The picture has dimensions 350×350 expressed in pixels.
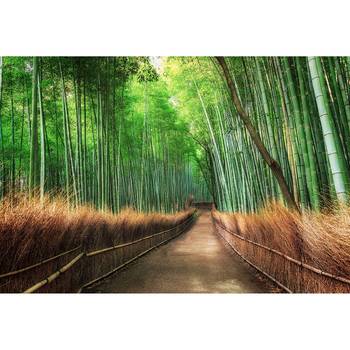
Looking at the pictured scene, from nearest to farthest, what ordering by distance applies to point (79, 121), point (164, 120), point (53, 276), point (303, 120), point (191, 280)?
point (53, 276) → point (303, 120) → point (191, 280) → point (79, 121) → point (164, 120)

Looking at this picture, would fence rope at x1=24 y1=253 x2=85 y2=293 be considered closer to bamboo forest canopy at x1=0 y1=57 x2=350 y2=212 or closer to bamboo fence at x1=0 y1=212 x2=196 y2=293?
bamboo fence at x1=0 y1=212 x2=196 y2=293

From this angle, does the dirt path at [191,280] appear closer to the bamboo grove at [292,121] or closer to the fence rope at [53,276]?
the fence rope at [53,276]

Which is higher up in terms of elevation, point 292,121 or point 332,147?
point 292,121

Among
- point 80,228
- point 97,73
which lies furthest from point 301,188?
point 97,73

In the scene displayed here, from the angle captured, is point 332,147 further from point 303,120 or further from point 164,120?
point 164,120

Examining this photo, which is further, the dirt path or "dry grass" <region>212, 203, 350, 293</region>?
the dirt path

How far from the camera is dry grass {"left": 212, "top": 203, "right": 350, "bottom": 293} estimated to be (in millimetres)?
1969

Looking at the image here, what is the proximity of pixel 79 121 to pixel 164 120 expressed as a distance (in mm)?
2839

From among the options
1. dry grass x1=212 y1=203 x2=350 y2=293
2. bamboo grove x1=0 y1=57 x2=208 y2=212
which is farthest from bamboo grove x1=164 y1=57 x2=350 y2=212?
bamboo grove x1=0 y1=57 x2=208 y2=212

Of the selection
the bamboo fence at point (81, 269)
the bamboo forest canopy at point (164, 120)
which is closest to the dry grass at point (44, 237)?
the bamboo fence at point (81, 269)

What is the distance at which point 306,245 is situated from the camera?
8.12 feet

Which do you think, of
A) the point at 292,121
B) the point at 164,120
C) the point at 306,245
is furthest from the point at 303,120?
the point at 164,120

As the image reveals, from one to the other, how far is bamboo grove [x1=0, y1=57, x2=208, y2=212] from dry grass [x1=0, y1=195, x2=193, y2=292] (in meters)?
0.37
